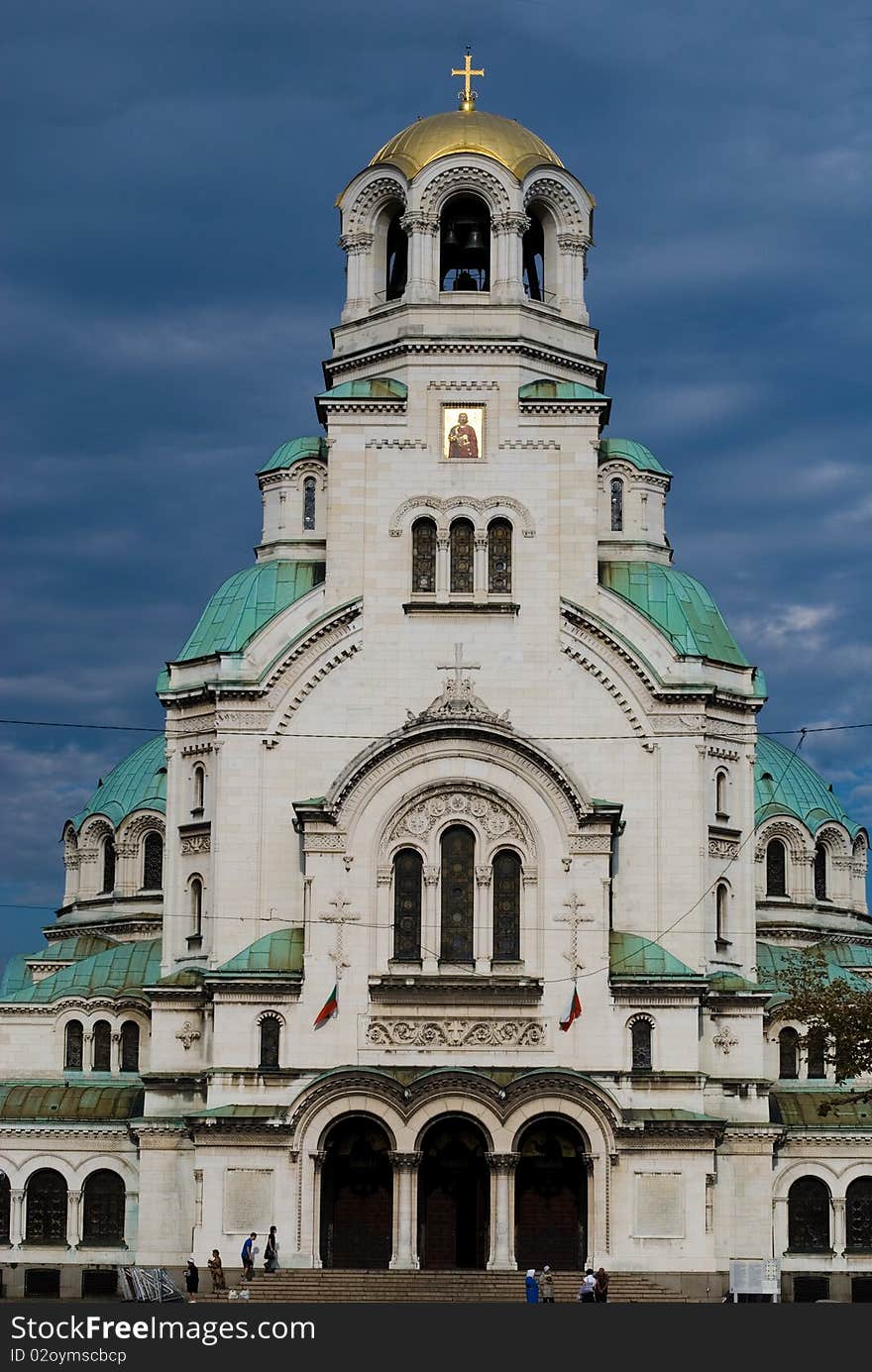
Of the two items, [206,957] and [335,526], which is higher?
[335,526]

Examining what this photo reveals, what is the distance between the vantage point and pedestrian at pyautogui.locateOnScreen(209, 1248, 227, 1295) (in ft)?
190

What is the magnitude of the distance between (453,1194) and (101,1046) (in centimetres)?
1265

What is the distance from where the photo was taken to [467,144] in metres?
68.6

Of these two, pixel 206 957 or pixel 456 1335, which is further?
pixel 206 957

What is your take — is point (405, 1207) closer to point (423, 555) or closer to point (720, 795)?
point (720, 795)

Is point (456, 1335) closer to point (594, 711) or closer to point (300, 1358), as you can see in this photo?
point (300, 1358)

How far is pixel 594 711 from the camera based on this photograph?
212 feet

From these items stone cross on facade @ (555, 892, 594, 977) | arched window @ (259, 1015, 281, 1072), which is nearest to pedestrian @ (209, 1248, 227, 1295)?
arched window @ (259, 1015, 281, 1072)

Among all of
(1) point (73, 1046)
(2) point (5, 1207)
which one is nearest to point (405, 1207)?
(2) point (5, 1207)

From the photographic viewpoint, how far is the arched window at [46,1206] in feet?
219

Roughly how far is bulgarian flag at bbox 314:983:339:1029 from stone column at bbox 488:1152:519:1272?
5.04 meters

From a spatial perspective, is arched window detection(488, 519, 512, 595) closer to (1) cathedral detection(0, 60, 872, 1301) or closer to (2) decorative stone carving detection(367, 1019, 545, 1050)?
(1) cathedral detection(0, 60, 872, 1301)

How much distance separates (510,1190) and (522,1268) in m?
1.82

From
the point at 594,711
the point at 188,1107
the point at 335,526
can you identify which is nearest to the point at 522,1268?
the point at 188,1107
